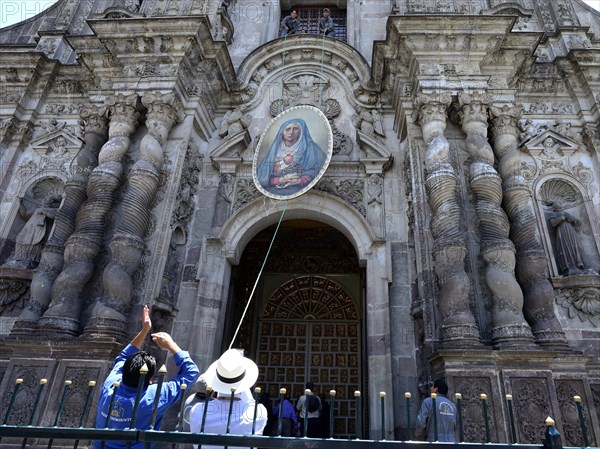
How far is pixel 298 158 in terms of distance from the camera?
717 centimetres

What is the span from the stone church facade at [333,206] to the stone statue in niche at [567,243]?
0.12 ft

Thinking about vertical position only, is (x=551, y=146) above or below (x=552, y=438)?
above

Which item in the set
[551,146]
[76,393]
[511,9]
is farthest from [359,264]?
[511,9]

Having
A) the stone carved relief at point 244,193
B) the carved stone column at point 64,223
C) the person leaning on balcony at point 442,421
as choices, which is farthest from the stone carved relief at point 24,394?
the person leaning on balcony at point 442,421

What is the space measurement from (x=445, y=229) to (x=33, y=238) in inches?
279

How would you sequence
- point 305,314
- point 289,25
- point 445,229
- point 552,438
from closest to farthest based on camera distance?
point 552,438
point 445,229
point 305,314
point 289,25

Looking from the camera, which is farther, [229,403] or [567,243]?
[567,243]

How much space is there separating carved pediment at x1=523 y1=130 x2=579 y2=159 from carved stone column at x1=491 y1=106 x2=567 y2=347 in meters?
1.25

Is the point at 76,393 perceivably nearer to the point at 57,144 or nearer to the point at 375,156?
the point at 57,144

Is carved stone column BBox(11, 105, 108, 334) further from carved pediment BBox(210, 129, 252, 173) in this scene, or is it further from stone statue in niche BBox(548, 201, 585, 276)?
stone statue in niche BBox(548, 201, 585, 276)

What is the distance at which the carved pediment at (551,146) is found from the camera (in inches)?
312

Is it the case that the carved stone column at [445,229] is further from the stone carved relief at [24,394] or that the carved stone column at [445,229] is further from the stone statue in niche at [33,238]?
the stone statue in niche at [33,238]

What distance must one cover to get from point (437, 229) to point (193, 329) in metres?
3.95

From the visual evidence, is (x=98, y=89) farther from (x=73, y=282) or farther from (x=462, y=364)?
(x=462, y=364)
